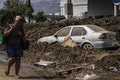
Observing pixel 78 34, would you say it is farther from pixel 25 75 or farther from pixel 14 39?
pixel 14 39

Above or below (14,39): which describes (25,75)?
below

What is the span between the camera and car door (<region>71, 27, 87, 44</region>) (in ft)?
58.0

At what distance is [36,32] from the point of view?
27047mm

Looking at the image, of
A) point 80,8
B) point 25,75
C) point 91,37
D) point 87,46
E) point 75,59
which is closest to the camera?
point 25,75

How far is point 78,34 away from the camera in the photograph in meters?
17.9

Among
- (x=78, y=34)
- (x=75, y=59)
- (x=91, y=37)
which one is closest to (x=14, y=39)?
(x=75, y=59)

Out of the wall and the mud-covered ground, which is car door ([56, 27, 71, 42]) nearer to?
the mud-covered ground

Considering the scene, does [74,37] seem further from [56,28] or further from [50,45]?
[56,28]

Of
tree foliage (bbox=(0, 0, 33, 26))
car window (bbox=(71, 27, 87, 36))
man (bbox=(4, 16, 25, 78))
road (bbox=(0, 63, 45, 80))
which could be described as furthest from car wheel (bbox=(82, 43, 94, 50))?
tree foliage (bbox=(0, 0, 33, 26))

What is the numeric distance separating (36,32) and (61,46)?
29.9 feet

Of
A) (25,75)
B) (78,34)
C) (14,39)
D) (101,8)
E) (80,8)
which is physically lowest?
(80,8)

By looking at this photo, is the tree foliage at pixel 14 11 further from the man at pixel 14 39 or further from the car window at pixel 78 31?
the man at pixel 14 39

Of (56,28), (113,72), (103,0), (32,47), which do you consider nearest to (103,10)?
(103,0)

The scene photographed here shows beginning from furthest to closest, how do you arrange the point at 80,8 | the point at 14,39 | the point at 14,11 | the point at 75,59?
1. the point at 80,8
2. the point at 14,11
3. the point at 75,59
4. the point at 14,39
